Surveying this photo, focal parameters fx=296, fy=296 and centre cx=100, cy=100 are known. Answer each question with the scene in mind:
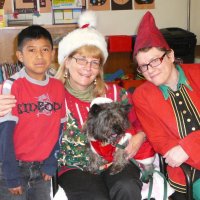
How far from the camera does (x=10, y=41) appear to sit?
3.60m

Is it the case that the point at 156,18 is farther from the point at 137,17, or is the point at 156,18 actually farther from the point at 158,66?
the point at 158,66

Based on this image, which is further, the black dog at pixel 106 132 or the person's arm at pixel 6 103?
the black dog at pixel 106 132

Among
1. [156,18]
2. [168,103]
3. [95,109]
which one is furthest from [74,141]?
[156,18]

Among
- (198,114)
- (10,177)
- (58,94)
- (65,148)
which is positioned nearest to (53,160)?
(65,148)

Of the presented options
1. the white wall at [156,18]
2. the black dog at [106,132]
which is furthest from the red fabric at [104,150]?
the white wall at [156,18]

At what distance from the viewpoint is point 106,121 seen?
1.75 meters

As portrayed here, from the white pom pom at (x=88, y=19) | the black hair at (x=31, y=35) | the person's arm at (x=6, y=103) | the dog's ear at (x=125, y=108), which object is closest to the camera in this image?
the person's arm at (x=6, y=103)

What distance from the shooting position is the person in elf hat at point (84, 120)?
5.28 ft

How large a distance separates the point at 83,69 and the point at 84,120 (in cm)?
32

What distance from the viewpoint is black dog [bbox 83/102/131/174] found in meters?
1.75

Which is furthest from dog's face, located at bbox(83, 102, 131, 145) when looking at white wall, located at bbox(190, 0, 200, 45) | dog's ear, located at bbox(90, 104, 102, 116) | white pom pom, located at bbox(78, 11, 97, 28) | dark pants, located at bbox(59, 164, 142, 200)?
white wall, located at bbox(190, 0, 200, 45)

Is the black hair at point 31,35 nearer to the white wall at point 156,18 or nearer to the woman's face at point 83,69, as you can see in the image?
the woman's face at point 83,69

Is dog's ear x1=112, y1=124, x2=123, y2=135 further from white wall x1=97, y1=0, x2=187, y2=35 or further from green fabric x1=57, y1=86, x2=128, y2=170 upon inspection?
white wall x1=97, y1=0, x2=187, y2=35

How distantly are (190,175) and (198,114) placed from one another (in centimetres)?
36
